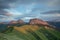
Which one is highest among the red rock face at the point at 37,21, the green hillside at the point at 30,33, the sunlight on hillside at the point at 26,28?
the red rock face at the point at 37,21

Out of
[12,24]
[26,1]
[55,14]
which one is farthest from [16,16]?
[55,14]

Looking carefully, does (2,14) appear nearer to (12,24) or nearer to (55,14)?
(12,24)

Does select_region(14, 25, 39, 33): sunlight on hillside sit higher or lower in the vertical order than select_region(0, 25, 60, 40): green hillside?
higher

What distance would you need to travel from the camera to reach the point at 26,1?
2.47 meters

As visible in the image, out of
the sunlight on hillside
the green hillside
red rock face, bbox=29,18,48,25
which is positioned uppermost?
red rock face, bbox=29,18,48,25

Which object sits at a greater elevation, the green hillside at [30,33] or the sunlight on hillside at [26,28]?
the sunlight on hillside at [26,28]

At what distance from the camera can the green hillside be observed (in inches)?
93.0

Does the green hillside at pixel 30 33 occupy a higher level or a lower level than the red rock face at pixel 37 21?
lower

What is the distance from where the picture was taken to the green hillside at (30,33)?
2361 millimetres

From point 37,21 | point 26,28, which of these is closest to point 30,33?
point 26,28

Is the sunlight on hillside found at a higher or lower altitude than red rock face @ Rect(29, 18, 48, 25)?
lower

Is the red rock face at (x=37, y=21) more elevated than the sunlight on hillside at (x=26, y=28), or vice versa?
the red rock face at (x=37, y=21)

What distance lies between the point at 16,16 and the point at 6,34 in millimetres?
350

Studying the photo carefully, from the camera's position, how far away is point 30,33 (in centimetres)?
239
